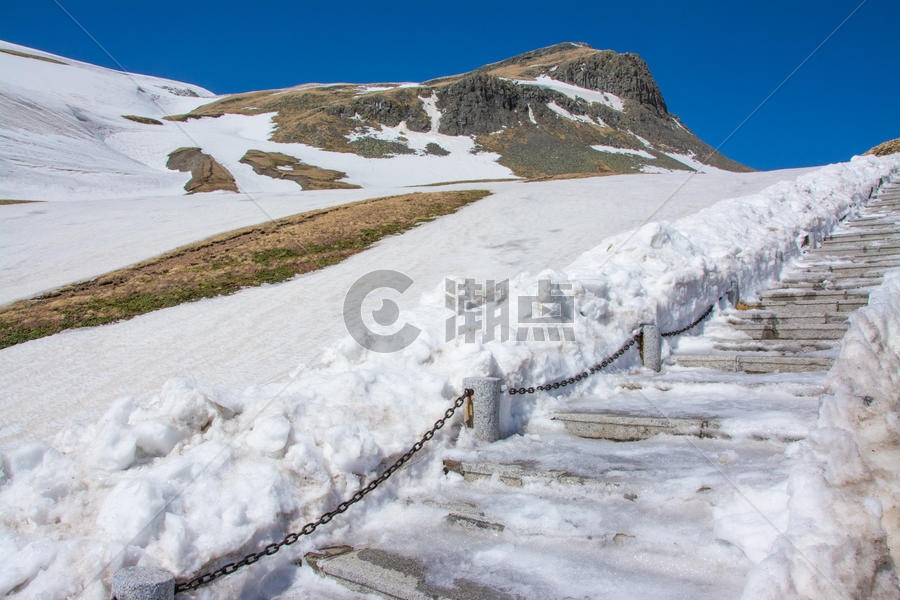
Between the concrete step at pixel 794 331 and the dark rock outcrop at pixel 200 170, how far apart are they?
A: 93.0 feet

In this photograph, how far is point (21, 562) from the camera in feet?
7.31

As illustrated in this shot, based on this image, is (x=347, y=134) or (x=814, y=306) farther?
(x=347, y=134)

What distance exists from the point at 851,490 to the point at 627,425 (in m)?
1.86

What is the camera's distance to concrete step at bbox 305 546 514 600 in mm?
2322

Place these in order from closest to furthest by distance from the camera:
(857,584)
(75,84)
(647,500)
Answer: (857,584)
(647,500)
(75,84)

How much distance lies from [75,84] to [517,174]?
74975 millimetres

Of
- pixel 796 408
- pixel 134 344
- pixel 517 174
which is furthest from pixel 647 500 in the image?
pixel 517 174

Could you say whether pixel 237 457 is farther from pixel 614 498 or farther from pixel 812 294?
pixel 812 294

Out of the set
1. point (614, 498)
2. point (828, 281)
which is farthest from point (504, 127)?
point (614, 498)

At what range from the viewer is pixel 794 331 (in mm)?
5930

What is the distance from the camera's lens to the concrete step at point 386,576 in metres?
2.32

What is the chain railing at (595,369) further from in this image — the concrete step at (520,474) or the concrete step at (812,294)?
the concrete step at (812,294)

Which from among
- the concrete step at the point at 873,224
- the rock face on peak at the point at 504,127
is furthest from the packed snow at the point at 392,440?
the rock face on peak at the point at 504,127

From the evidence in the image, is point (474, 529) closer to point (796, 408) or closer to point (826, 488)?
point (826, 488)
